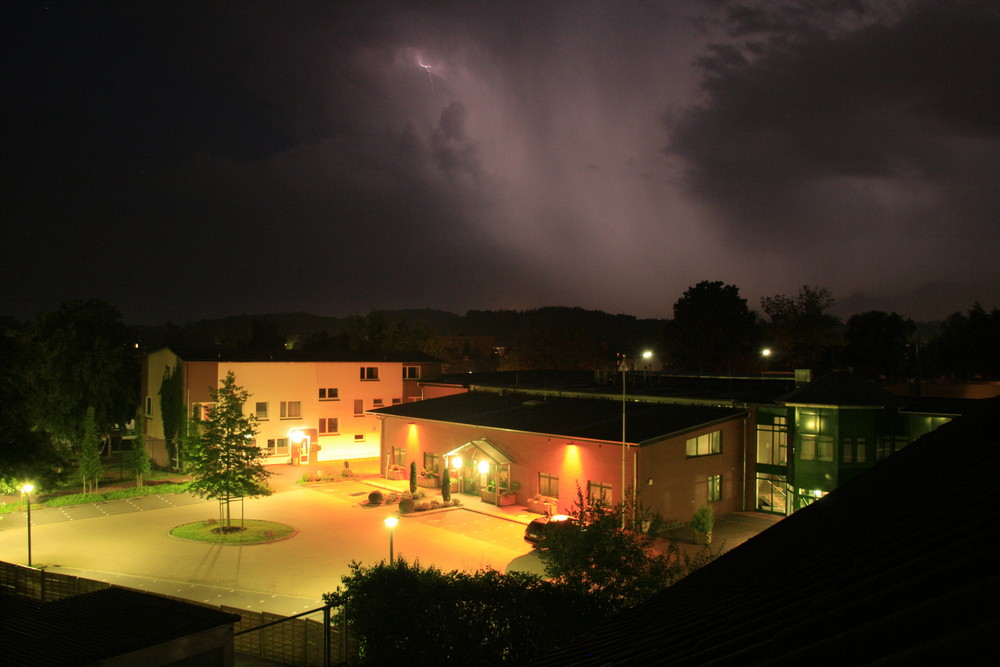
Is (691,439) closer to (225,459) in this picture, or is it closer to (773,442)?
(773,442)

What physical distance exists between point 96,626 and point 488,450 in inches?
892

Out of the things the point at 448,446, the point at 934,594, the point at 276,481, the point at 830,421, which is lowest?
the point at 276,481

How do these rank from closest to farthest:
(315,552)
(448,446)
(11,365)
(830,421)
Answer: (11,365) < (315,552) < (830,421) < (448,446)

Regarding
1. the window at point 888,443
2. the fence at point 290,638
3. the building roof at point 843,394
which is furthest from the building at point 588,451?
the fence at point 290,638

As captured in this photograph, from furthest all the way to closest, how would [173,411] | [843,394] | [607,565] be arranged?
[173,411]
[843,394]
[607,565]

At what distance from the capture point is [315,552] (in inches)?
953

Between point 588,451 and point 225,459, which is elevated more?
point 588,451

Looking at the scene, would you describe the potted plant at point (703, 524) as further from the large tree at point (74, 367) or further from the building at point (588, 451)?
the large tree at point (74, 367)

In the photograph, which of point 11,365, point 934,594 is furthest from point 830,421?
point 11,365

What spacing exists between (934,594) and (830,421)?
87.4 ft

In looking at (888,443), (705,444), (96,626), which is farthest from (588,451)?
(96,626)

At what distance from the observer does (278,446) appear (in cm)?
4484

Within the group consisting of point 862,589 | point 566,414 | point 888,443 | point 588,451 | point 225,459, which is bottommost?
point 225,459

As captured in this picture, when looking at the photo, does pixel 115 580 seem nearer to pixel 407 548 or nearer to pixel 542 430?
pixel 407 548
